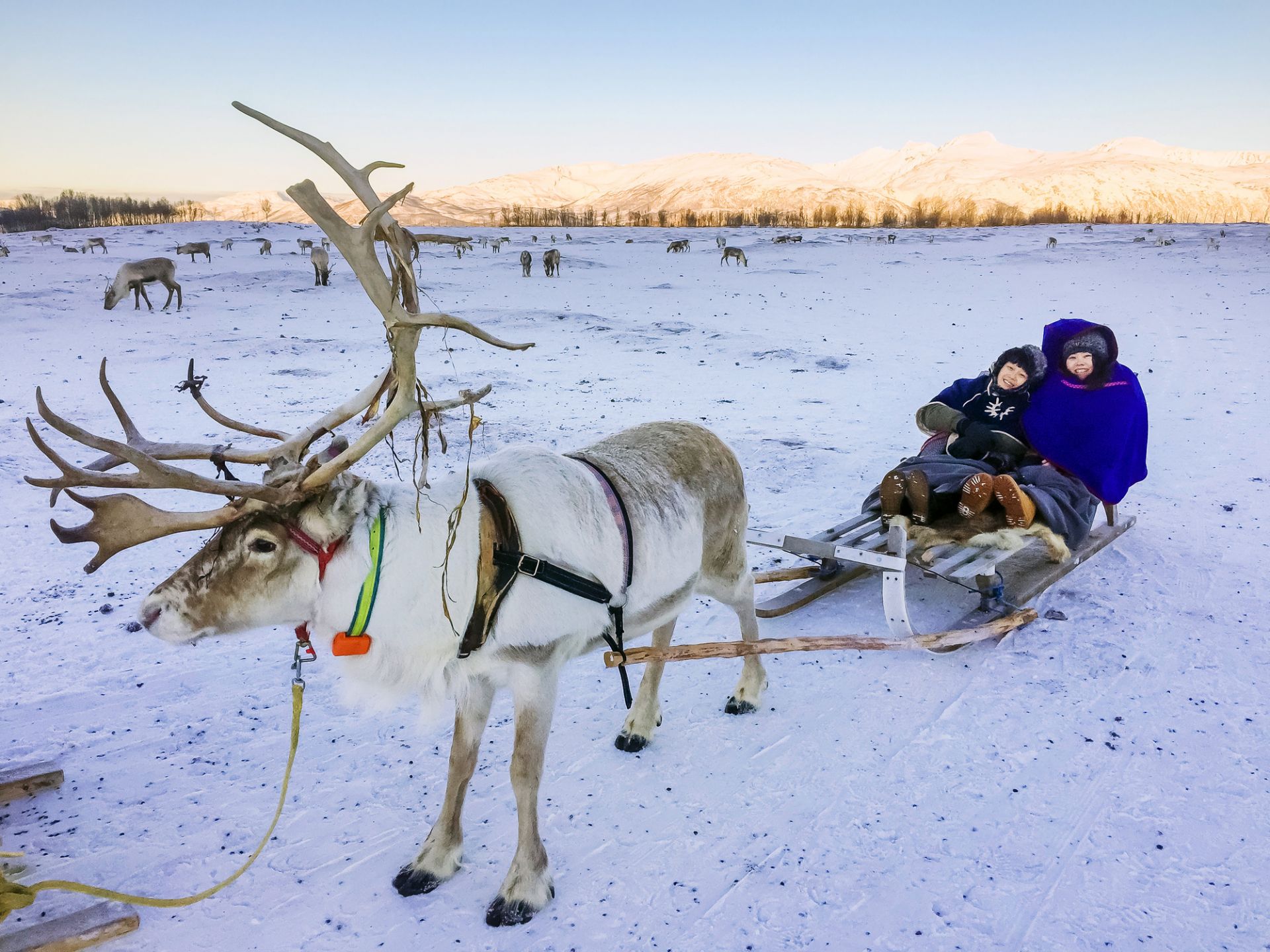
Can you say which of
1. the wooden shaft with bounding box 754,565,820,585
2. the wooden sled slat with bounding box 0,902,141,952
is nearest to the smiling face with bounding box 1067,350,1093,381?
the wooden shaft with bounding box 754,565,820,585

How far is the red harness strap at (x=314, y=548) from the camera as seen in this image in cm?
237

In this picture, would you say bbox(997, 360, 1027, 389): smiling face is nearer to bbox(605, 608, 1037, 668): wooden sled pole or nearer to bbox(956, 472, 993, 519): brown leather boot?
bbox(956, 472, 993, 519): brown leather boot

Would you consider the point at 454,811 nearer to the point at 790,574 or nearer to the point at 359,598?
the point at 359,598

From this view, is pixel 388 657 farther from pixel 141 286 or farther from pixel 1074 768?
pixel 141 286

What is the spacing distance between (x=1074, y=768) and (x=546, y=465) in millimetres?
2489

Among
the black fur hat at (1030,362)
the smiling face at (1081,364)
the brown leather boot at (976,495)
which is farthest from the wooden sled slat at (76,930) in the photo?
the smiling face at (1081,364)

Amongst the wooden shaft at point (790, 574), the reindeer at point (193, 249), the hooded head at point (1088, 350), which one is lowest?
the wooden shaft at point (790, 574)

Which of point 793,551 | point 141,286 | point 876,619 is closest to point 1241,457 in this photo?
point 876,619

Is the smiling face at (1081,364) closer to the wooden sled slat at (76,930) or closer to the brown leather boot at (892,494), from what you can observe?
the brown leather boot at (892,494)

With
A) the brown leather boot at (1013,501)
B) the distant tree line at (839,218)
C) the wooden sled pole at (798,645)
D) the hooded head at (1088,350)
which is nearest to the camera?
the wooden sled pole at (798,645)

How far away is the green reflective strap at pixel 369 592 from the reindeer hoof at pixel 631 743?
144 cm

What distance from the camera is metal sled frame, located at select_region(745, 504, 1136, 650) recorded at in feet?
12.6

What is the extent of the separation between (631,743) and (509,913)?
1.00m

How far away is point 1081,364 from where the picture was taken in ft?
15.5
